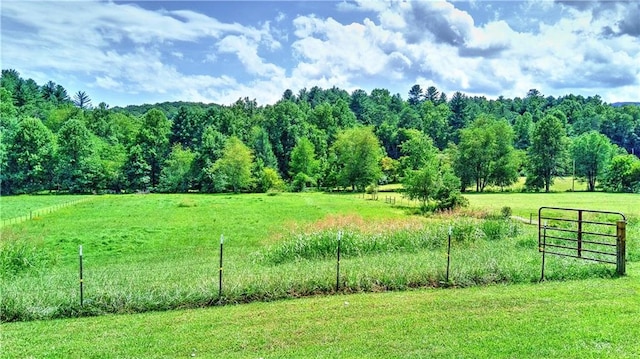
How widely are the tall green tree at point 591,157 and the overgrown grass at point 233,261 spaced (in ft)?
176

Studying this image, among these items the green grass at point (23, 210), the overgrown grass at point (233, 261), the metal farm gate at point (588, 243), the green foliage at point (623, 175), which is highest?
the green foliage at point (623, 175)

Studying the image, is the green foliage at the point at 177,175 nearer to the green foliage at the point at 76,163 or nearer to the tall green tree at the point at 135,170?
the tall green tree at the point at 135,170

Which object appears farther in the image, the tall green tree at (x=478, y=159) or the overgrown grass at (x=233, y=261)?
the tall green tree at (x=478, y=159)

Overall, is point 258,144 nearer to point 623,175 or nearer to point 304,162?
point 304,162

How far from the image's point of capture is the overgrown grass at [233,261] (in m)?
10.4

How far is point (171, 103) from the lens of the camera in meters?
170

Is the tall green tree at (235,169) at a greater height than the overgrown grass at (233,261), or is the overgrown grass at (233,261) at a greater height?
the tall green tree at (235,169)

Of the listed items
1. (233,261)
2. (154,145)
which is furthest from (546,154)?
(233,261)

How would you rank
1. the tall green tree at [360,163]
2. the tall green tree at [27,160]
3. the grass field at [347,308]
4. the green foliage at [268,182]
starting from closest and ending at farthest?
1. the grass field at [347,308]
2. the tall green tree at [27,160]
3. the green foliage at [268,182]
4. the tall green tree at [360,163]

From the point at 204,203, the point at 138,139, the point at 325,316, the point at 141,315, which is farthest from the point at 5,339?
the point at 138,139

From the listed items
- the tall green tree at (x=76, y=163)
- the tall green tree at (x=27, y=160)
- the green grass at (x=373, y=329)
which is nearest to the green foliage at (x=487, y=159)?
the tall green tree at (x=76, y=163)

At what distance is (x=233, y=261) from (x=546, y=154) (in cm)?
7027

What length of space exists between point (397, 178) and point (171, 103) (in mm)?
116766

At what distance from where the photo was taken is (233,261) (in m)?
17.1
